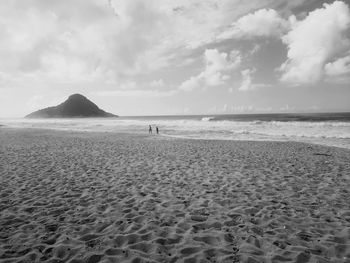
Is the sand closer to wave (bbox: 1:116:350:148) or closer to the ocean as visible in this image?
A: the ocean

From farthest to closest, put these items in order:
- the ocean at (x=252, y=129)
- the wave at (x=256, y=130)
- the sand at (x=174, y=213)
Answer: the wave at (x=256, y=130) < the ocean at (x=252, y=129) < the sand at (x=174, y=213)

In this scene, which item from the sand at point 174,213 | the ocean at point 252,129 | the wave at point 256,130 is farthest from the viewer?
the wave at point 256,130

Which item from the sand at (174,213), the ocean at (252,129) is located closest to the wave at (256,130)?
the ocean at (252,129)

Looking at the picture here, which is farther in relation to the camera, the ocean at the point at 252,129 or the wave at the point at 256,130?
the wave at the point at 256,130

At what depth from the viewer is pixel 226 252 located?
4.54 metres

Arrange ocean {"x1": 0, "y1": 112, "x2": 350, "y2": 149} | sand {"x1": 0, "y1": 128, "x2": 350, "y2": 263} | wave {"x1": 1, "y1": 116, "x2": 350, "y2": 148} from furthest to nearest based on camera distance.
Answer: wave {"x1": 1, "y1": 116, "x2": 350, "y2": 148} → ocean {"x1": 0, "y1": 112, "x2": 350, "y2": 149} → sand {"x1": 0, "y1": 128, "x2": 350, "y2": 263}

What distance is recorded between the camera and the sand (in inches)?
180

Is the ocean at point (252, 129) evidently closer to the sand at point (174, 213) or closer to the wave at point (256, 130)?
the wave at point (256, 130)

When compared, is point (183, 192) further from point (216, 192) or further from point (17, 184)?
point (17, 184)

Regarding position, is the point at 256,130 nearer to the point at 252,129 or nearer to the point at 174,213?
the point at 252,129

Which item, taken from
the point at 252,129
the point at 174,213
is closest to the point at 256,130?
the point at 252,129

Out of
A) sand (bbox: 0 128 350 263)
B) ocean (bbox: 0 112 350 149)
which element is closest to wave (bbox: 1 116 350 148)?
ocean (bbox: 0 112 350 149)

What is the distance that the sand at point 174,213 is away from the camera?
15.0 ft

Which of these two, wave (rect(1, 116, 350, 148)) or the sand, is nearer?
the sand
